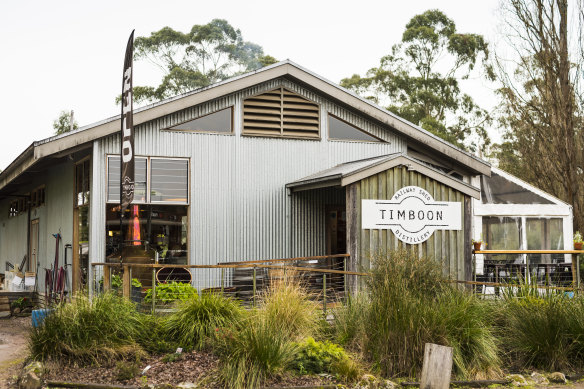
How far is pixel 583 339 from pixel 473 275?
546cm

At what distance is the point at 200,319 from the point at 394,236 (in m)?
5.05

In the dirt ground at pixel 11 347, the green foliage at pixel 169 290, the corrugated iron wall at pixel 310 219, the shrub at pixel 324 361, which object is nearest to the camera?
the shrub at pixel 324 361

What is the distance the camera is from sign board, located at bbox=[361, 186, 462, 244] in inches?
490

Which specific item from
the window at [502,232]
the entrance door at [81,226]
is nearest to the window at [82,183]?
the entrance door at [81,226]

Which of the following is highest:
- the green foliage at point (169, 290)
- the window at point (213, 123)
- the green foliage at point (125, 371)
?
the window at point (213, 123)

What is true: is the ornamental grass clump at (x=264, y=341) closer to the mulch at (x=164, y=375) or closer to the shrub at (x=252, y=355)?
the shrub at (x=252, y=355)

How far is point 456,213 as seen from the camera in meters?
13.1

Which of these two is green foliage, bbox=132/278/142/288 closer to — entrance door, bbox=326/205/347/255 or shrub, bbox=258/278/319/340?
shrub, bbox=258/278/319/340

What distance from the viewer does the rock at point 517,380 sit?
7.97 meters

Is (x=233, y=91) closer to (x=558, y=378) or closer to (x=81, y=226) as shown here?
(x=81, y=226)

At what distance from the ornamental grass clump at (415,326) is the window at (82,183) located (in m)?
6.87

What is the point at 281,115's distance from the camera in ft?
46.8

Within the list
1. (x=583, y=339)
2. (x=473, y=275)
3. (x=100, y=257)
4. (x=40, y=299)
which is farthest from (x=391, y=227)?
(x=40, y=299)

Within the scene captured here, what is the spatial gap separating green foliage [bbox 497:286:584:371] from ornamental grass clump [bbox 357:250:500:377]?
0.34 meters
